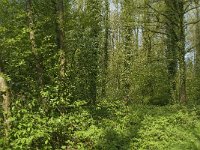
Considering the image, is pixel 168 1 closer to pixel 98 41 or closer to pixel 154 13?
pixel 154 13

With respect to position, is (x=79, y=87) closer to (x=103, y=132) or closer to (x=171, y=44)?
(x=171, y=44)

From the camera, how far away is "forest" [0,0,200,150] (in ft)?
32.4

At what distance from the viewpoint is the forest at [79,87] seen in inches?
389

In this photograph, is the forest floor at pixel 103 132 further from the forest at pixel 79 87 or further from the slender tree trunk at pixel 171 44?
the slender tree trunk at pixel 171 44

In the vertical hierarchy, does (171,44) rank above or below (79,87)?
above

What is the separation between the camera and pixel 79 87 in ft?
66.1

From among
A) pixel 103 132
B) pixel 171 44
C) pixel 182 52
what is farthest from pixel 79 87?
pixel 103 132

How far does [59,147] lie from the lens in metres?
10.5

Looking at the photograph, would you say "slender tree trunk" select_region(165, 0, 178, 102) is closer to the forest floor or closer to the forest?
the forest

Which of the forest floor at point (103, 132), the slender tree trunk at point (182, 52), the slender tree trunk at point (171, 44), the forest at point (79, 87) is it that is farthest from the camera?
the slender tree trunk at point (171, 44)

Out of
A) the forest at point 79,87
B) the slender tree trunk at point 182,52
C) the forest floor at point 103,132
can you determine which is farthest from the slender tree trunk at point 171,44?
the forest floor at point 103,132

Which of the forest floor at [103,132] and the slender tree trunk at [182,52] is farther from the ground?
the slender tree trunk at [182,52]

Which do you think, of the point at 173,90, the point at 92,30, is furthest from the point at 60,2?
the point at 173,90

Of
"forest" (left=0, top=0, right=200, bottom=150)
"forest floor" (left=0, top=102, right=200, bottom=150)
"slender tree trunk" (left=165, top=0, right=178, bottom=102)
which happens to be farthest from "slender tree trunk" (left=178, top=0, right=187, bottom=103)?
"forest floor" (left=0, top=102, right=200, bottom=150)
